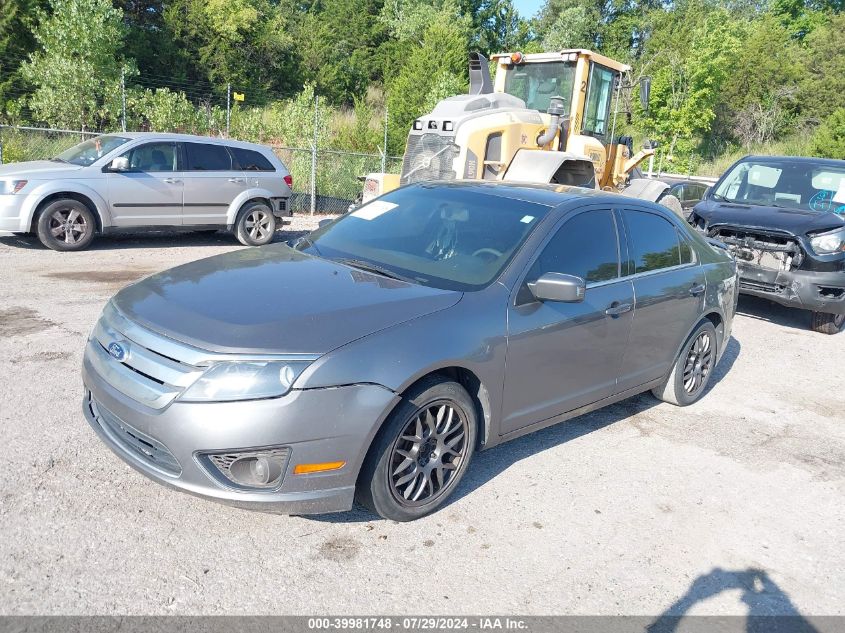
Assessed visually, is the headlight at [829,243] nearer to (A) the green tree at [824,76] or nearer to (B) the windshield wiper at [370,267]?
(B) the windshield wiper at [370,267]

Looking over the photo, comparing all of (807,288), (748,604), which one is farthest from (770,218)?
(748,604)

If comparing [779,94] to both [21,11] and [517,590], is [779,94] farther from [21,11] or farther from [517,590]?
[517,590]

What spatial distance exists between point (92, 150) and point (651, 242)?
858 cm

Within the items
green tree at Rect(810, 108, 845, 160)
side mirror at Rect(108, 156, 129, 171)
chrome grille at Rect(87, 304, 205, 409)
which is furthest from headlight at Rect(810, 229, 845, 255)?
green tree at Rect(810, 108, 845, 160)

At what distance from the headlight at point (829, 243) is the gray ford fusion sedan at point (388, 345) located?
13.0 feet

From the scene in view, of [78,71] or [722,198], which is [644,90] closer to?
[722,198]

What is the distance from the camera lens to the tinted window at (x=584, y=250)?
4168 mm

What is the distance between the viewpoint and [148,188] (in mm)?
10273

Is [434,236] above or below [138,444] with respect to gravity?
above

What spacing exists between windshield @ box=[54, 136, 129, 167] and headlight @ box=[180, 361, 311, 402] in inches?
326

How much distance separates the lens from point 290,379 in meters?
3.03

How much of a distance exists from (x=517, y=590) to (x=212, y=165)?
940 cm

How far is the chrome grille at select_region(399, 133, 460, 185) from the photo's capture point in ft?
31.9

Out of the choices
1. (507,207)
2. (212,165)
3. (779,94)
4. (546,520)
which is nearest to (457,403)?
(546,520)
